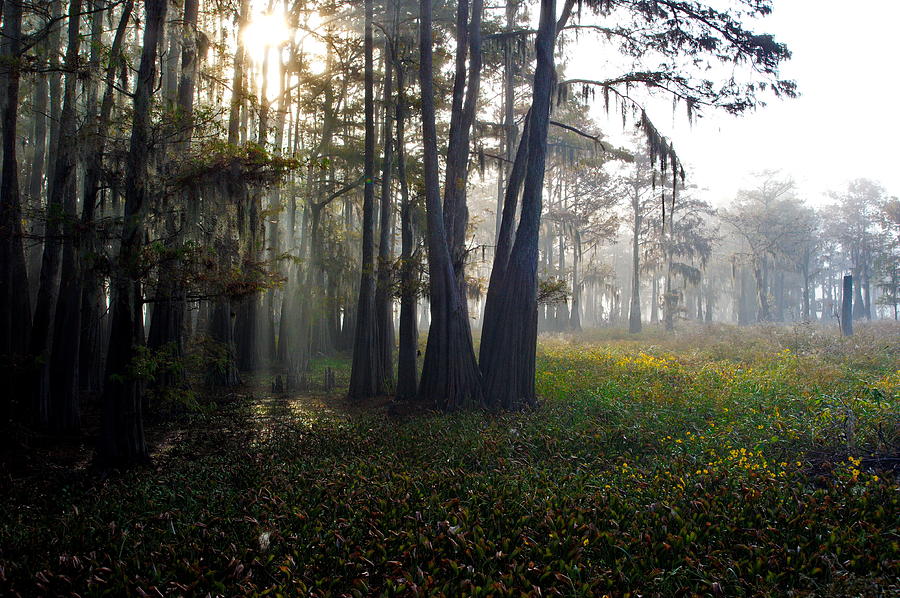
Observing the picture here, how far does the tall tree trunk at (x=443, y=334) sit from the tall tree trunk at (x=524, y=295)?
43 cm

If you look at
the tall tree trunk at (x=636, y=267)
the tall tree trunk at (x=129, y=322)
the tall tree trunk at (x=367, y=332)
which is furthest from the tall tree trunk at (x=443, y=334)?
the tall tree trunk at (x=636, y=267)

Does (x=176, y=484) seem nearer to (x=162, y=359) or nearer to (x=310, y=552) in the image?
(x=162, y=359)

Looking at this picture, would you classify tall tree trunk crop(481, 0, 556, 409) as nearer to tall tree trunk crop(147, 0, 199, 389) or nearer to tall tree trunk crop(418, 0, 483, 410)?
tall tree trunk crop(418, 0, 483, 410)

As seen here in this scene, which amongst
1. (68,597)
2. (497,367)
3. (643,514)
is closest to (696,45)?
(497,367)

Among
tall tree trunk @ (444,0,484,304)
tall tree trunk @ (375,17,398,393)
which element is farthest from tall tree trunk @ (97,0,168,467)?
tall tree trunk @ (375,17,398,393)

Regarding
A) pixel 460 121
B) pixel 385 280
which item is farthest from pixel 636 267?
pixel 460 121

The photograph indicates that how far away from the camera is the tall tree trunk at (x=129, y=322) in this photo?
7648 mm

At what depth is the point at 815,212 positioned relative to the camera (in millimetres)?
50219

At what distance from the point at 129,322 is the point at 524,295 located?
7.11 m

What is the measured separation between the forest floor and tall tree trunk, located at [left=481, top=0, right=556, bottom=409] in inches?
45.4

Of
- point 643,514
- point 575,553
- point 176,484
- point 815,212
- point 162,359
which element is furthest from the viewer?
point 815,212

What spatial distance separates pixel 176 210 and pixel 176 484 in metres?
3.57

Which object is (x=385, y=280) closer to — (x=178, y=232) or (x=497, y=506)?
(x=178, y=232)

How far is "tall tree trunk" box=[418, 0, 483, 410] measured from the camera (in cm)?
1177
